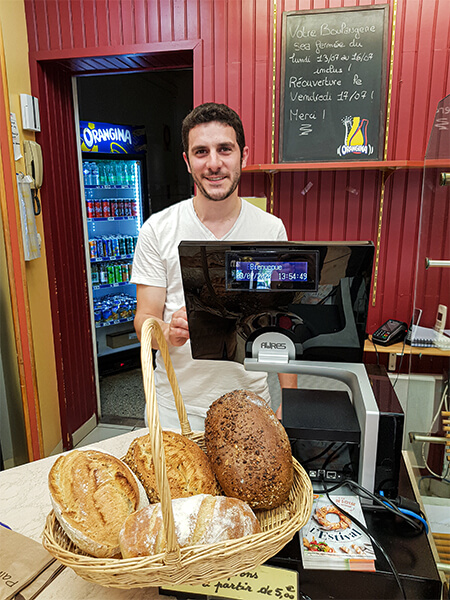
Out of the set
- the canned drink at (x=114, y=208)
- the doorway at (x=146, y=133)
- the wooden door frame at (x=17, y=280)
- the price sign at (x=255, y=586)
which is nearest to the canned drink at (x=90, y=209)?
the canned drink at (x=114, y=208)

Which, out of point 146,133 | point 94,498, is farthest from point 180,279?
point 146,133

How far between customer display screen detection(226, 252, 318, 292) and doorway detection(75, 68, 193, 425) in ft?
9.69

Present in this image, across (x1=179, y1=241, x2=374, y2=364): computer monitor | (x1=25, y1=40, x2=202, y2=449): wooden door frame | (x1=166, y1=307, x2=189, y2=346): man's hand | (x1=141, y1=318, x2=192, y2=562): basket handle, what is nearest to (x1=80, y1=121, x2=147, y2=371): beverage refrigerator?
(x1=25, y1=40, x2=202, y2=449): wooden door frame

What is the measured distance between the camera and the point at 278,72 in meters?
2.66

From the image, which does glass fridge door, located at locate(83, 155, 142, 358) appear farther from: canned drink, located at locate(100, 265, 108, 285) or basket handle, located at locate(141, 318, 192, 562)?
basket handle, located at locate(141, 318, 192, 562)

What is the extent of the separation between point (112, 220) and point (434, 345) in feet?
11.6

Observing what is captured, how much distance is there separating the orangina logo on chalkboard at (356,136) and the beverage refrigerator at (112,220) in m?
2.50

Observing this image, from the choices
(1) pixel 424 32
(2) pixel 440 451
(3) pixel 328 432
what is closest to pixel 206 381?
(3) pixel 328 432

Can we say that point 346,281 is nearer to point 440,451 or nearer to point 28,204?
point 440,451

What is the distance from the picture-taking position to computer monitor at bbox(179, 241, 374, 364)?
90 centimetres

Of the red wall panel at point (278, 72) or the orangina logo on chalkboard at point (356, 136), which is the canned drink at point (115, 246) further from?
the orangina logo on chalkboard at point (356, 136)

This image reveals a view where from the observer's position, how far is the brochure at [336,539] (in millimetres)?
800

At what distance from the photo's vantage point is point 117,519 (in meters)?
0.78

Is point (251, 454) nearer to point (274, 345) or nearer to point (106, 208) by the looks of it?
point (274, 345)
